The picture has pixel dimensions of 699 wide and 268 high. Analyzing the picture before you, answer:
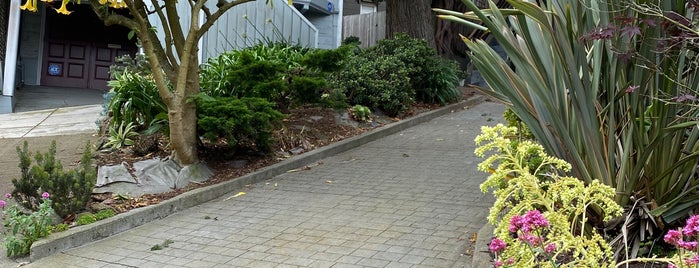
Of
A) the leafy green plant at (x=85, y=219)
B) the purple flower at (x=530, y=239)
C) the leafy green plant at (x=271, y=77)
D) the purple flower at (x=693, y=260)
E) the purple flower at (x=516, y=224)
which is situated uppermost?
the leafy green plant at (x=271, y=77)

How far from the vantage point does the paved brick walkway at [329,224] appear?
5.11m

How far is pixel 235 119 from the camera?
7.30 meters

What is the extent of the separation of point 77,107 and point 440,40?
8498 millimetres

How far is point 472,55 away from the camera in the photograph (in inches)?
200

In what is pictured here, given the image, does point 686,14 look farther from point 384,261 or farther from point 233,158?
point 233,158

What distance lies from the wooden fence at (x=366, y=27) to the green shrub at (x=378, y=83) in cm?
626

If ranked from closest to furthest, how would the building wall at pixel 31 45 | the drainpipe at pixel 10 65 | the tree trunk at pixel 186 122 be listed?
1. the tree trunk at pixel 186 122
2. the drainpipe at pixel 10 65
3. the building wall at pixel 31 45

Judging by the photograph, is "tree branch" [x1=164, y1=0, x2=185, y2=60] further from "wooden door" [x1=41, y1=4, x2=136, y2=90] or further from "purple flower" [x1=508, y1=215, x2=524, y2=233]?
"wooden door" [x1=41, y1=4, x2=136, y2=90]

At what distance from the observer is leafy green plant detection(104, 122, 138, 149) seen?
321 inches

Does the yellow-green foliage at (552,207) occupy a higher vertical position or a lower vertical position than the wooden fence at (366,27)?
lower

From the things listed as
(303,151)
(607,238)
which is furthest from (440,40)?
(607,238)

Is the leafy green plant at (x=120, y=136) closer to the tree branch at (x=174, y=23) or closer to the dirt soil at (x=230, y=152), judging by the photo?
the dirt soil at (x=230, y=152)

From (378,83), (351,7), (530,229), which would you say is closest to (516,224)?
(530,229)

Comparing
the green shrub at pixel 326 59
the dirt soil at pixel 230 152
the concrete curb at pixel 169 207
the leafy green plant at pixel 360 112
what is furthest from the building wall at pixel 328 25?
the green shrub at pixel 326 59
